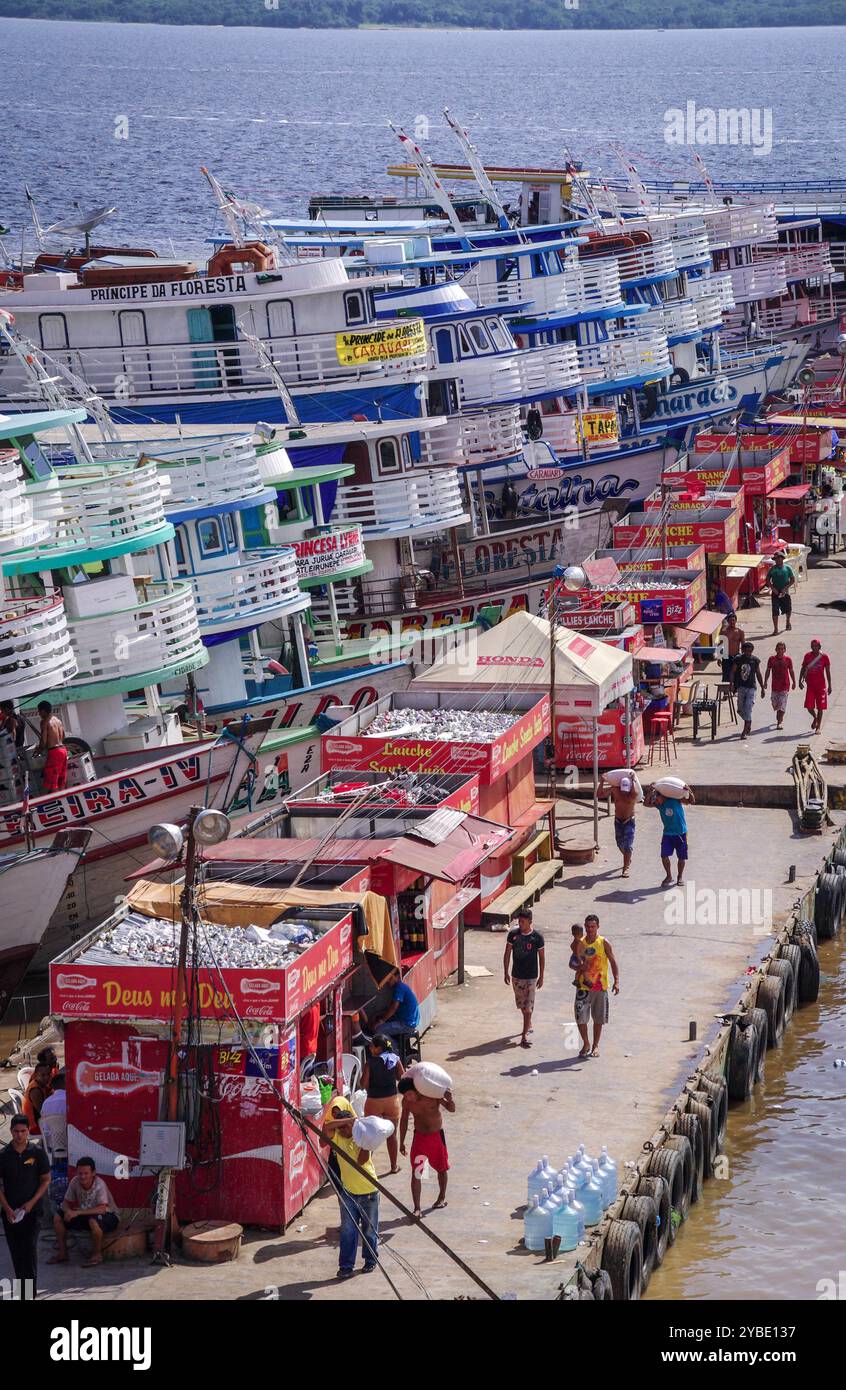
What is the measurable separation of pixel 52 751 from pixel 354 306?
49.1 feet

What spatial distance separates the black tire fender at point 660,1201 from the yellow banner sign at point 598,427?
27749mm

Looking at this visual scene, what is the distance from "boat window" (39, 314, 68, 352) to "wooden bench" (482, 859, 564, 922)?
15245 millimetres

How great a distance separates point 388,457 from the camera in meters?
36.4

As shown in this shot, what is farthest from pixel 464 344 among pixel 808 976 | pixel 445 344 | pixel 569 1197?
pixel 569 1197

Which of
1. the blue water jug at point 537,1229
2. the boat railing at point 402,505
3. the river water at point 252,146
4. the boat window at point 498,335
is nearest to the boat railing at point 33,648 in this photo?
the blue water jug at point 537,1229

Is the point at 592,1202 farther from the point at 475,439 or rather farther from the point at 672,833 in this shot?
the point at 475,439

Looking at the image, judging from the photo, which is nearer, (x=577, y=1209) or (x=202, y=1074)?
(x=577, y=1209)

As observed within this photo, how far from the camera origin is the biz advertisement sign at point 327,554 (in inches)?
1254

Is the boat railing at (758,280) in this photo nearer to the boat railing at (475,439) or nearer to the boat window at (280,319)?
the boat railing at (475,439)

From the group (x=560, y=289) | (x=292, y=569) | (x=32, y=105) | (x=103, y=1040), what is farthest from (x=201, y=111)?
(x=103, y=1040)

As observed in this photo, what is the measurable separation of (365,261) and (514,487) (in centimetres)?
505

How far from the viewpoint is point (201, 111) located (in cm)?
18025
